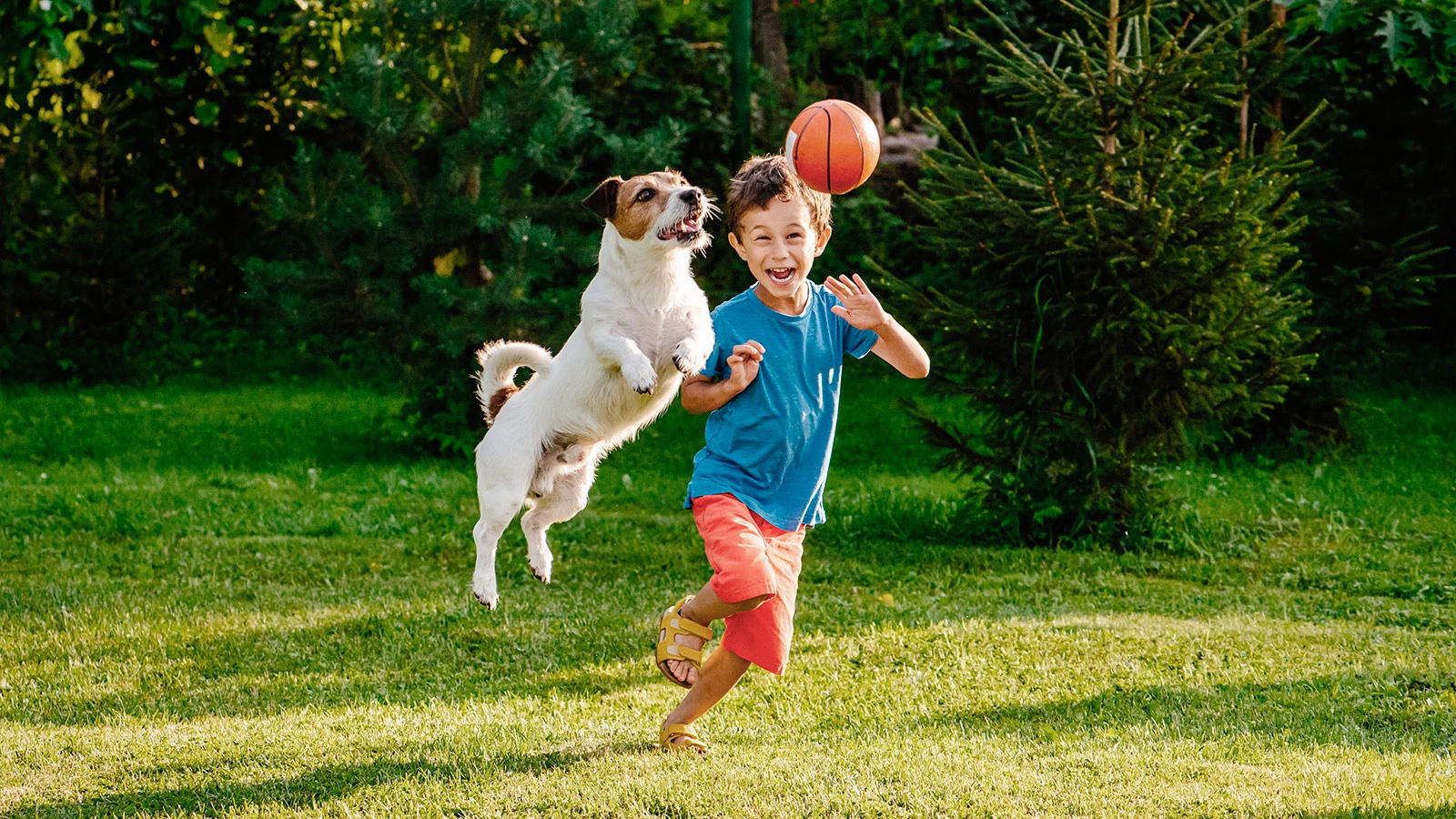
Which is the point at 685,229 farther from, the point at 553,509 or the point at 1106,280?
the point at 1106,280

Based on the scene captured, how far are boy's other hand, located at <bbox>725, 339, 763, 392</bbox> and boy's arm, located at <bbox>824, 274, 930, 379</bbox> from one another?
0.29 meters

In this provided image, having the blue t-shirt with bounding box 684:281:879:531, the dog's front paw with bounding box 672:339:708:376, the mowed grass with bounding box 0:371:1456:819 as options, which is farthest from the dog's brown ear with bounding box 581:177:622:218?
the mowed grass with bounding box 0:371:1456:819

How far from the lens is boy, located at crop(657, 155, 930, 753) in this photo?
12.6ft

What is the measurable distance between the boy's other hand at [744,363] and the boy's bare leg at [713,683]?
1.03m

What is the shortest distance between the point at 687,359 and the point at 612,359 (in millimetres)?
185

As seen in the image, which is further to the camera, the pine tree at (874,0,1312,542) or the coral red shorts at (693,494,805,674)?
the pine tree at (874,0,1312,542)

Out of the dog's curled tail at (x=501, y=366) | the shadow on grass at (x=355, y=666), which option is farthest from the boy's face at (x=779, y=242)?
the shadow on grass at (x=355, y=666)

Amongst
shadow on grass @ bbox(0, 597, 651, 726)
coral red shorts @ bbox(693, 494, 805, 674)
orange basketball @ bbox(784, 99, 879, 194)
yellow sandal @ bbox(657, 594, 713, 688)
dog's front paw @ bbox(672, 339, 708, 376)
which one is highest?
orange basketball @ bbox(784, 99, 879, 194)

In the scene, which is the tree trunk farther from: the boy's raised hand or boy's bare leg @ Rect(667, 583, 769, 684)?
boy's bare leg @ Rect(667, 583, 769, 684)

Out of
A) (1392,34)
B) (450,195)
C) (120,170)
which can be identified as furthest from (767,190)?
(120,170)

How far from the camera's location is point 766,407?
13.2 feet

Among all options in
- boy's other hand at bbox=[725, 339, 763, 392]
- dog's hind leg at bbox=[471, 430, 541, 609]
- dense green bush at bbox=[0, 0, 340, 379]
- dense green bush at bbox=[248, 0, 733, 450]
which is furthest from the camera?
dense green bush at bbox=[0, 0, 340, 379]

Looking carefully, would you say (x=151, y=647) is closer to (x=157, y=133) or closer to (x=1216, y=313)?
(x=1216, y=313)

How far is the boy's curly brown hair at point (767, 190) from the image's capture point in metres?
3.82
